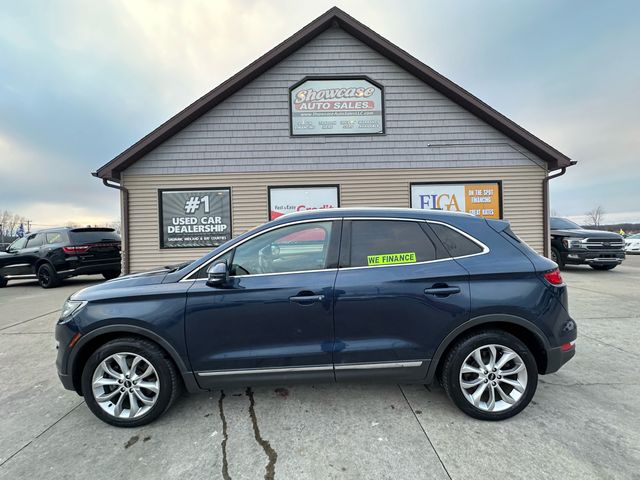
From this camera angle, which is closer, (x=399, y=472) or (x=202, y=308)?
(x=399, y=472)

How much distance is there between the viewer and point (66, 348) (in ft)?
8.21

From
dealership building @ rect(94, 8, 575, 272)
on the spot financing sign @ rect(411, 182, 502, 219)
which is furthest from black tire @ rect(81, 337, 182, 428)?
on the spot financing sign @ rect(411, 182, 502, 219)

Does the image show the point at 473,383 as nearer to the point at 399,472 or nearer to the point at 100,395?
the point at 399,472

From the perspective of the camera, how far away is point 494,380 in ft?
8.26

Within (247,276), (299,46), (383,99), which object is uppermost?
(299,46)

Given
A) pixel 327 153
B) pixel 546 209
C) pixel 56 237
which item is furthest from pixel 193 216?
pixel 546 209

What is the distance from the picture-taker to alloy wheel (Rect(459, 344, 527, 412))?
2.51 metres

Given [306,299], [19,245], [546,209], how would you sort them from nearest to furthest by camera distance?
[306,299] → [546,209] → [19,245]

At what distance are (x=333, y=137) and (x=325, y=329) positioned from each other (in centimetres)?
697

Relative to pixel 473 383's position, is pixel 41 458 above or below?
below

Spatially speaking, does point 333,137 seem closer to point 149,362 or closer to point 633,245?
point 149,362

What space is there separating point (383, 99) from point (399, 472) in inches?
337

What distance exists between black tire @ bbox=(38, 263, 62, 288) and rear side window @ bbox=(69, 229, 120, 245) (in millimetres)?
994

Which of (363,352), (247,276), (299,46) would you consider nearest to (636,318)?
(363,352)
